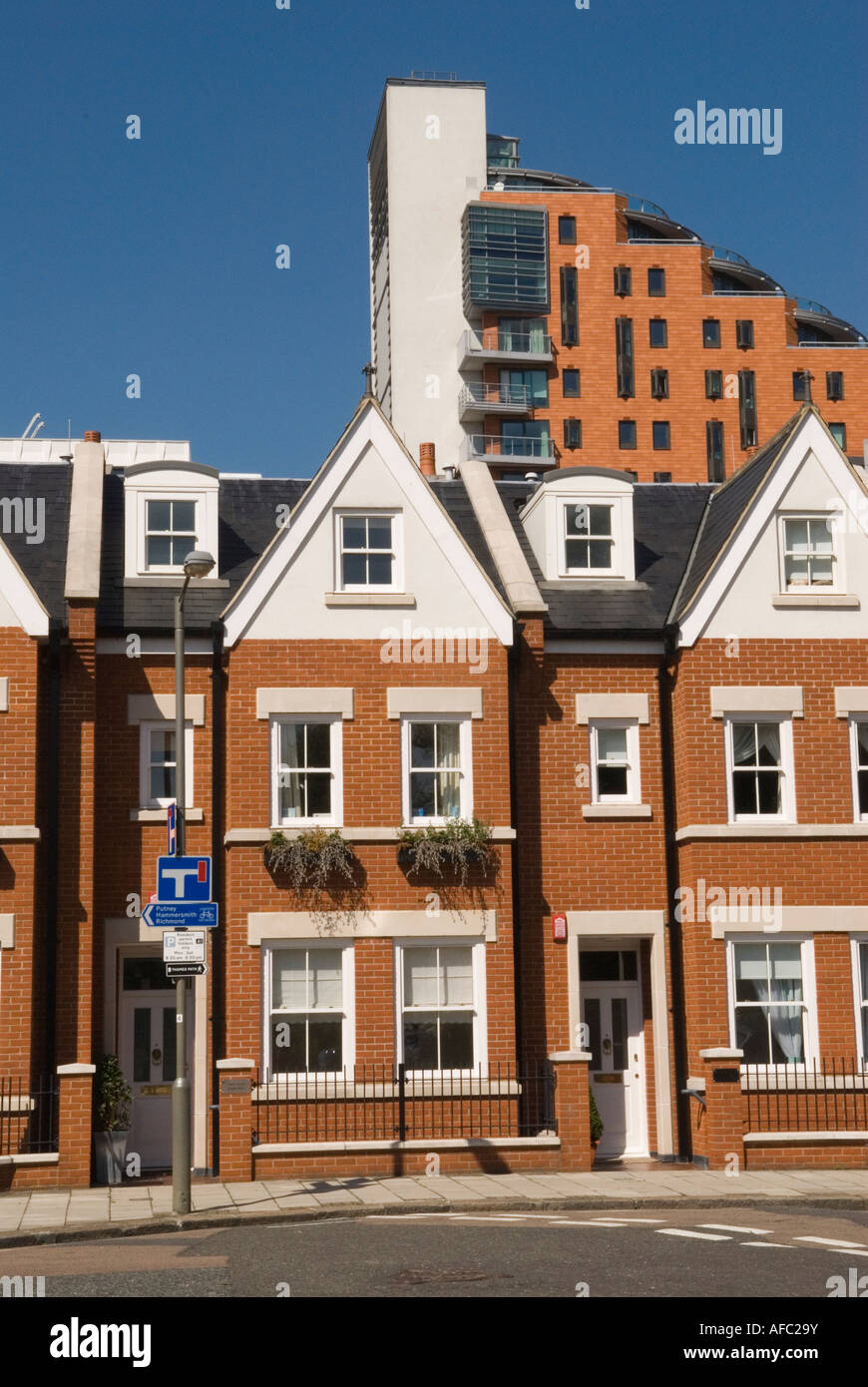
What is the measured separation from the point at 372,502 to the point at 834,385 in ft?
208

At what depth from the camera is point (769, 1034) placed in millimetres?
23219

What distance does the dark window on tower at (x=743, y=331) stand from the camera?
81250mm

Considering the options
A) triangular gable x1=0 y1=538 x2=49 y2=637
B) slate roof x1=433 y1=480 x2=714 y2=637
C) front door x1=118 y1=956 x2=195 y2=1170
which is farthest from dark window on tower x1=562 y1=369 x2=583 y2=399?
front door x1=118 y1=956 x2=195 y2=1170

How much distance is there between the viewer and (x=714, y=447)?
79875 mm

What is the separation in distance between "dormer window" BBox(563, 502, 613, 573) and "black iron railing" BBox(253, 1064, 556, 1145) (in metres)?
7.87

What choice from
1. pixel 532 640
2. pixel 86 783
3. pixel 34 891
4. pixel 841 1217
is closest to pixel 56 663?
pixel 86 783

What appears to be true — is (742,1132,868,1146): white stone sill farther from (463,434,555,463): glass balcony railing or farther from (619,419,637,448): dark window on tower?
(619,419,637,448): dark window on tower

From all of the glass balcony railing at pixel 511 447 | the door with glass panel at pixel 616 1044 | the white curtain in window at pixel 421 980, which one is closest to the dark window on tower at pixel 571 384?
the glass balcony railing at pixel 511 447

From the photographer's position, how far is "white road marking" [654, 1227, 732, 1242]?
14.3 meters

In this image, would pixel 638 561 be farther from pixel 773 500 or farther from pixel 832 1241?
pixel 832 1241

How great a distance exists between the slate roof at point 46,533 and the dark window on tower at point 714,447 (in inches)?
2235

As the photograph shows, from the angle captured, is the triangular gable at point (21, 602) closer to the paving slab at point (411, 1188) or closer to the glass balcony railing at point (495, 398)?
the paving slab at point (411, 1188)

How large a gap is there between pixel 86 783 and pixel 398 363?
188 ft
